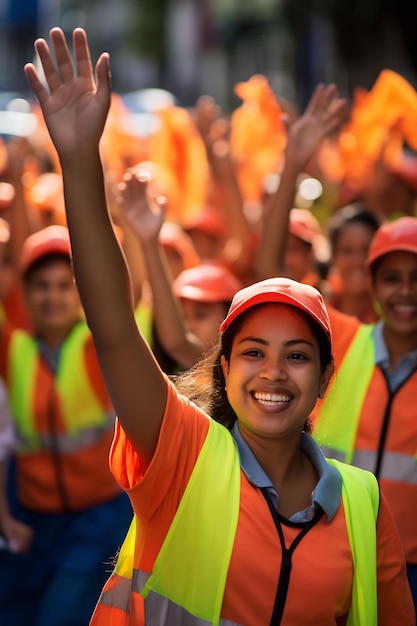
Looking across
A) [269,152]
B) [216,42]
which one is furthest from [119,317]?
[216,42]

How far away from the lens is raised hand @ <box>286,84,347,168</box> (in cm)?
450

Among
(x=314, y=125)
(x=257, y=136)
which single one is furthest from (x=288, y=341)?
(x=257, y=136)

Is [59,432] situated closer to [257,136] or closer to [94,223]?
[94,223]

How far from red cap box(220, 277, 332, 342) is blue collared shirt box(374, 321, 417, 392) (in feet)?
3.30

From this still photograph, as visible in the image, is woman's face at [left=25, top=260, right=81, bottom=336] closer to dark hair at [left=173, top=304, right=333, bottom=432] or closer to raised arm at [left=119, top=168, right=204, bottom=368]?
raised arm at [left=119, top=168, right=204, bottom=368]

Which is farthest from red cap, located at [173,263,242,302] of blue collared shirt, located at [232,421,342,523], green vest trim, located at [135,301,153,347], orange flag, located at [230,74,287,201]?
orange flag, located at [230,74,287,201]

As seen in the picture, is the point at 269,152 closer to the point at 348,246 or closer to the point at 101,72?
the point at 348,246

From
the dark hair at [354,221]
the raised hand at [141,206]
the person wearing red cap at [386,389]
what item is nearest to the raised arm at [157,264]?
the raised hand at [141,206]

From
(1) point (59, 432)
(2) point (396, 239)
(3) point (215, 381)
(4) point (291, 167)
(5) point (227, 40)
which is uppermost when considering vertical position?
(5) point (227, 40)

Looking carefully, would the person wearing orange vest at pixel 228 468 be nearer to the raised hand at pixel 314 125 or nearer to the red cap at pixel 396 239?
the red cap at pixel 396 239

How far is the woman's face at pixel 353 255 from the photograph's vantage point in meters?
5.22

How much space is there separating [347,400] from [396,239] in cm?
63

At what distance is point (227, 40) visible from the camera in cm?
3756

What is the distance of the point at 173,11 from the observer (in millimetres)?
43719
